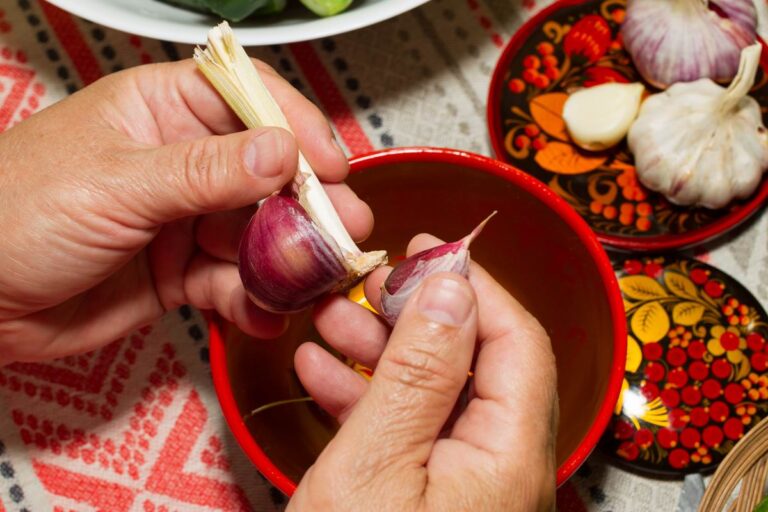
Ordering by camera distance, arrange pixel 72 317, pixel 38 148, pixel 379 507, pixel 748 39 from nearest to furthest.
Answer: pixel 379 507 → pixel 38 148 → pixel 72 317 → pixel 748 39

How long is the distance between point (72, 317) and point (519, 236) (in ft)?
1.61

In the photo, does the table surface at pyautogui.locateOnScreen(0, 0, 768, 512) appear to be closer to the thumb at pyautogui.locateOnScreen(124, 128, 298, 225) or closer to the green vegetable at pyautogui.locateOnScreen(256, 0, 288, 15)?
the green vegetable at pyautogui.locateOnScreen(256, 0, 288, 15)

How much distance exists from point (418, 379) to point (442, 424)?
0.05 m

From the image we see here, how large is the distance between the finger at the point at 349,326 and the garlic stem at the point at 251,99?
0.07 meters

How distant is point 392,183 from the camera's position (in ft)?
2.57

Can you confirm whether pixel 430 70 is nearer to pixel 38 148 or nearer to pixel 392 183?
pixel 392 183

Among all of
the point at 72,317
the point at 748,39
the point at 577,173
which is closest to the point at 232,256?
the point at 72,317

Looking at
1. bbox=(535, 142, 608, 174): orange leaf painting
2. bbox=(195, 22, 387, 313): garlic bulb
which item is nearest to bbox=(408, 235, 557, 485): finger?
bbox=(195, 22, 387, 313): garlic bulb

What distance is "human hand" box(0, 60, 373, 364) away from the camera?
0.65 metres

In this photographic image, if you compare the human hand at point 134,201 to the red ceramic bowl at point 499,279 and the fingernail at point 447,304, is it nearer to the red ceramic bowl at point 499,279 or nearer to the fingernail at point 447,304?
the red ceramic bowl at point 499,279

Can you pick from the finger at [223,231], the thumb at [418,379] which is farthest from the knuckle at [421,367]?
the finger at [223,231]

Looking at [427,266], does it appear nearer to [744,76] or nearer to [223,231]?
[223,231]

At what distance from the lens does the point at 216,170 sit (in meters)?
0.64

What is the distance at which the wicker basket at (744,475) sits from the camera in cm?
75
